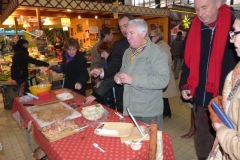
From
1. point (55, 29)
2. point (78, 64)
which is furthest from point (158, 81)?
point (55, 29)

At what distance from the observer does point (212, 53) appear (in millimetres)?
1723

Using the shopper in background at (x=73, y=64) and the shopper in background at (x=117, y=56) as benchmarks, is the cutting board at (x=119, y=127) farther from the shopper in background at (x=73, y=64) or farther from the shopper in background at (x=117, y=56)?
the shopper in background at (x=73, y=64)

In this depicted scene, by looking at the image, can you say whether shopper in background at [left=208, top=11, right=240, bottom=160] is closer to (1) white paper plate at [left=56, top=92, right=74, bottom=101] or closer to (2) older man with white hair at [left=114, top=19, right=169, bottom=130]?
(2) older man with white hair at [left=114, top=19, right=169, bottom=130]

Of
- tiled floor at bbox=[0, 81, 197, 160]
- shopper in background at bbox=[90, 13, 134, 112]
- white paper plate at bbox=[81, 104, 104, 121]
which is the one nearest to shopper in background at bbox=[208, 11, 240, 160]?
white paper plate at bbox=[81, 104, 104, 121]

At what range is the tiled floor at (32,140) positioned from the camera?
8.93 ft

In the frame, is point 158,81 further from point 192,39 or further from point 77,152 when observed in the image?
point 77,152

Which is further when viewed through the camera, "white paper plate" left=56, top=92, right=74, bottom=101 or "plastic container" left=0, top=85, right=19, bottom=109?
"plastic container" left=0, top=85, right=19, bottom=109

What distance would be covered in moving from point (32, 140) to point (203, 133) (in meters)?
2.72

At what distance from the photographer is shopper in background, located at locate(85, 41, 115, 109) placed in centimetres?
235

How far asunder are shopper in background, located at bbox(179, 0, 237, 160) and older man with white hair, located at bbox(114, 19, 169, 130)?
1.21 ft

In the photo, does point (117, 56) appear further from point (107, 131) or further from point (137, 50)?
point (107, 131)

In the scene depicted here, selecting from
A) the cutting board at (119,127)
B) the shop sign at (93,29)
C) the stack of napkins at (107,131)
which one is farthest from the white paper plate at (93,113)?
the shop sign at (93,29)

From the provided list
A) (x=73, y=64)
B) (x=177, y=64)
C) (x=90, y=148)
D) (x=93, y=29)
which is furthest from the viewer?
(x=93, y=29)

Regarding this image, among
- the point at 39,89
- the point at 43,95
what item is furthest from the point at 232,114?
the point at 39,89
